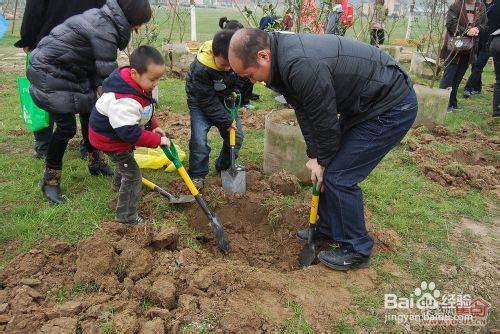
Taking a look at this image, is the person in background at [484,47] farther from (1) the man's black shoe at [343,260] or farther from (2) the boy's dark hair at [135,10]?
(2) the boy's dark hair at [135,10]

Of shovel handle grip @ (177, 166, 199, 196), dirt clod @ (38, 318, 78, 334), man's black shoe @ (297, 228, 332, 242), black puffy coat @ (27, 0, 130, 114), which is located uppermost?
black puffy coat @ (27, 0, 130, 114)

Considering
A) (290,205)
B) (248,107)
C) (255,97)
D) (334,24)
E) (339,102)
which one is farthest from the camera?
(255,97)

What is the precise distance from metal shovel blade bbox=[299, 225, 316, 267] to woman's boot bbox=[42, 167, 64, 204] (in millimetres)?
2133

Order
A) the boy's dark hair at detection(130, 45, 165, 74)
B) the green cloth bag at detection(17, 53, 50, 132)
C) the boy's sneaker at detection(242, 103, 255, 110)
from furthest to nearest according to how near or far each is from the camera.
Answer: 1. the boy's sneaker at detection(242, 103, 255, 110)
2. the green cloth bag at detection(17, 53, 50, 132)
3. the boy's dark hair at detection(130, 45, 165, 74)

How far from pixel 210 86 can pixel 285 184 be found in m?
1.14

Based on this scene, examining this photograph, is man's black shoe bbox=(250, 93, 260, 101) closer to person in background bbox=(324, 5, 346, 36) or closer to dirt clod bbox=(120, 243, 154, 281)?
person in background bbox=(324, 5, 346, 36)

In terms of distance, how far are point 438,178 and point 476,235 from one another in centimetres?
104

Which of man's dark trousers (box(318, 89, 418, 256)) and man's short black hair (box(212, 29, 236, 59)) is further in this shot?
man's short black hair (box(212, 29, 236, 59))

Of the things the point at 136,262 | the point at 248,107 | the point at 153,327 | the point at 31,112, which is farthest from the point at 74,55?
the point at 248,107

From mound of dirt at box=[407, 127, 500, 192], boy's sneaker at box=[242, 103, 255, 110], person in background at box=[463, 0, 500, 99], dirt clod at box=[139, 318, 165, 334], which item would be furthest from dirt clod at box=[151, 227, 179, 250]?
person in background at box=[463, 0, 500, 99]

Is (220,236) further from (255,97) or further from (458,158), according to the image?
(255,97)

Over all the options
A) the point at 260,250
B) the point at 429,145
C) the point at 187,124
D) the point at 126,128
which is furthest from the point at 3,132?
the point at 429,145

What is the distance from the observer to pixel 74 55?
3.33 m

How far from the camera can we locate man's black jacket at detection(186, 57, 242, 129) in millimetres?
3715
